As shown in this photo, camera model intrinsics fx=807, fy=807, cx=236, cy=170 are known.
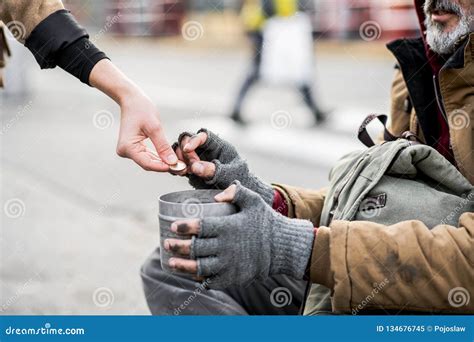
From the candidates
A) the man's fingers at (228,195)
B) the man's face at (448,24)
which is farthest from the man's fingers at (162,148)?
the man's face at (448,24)

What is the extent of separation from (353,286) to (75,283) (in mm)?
2595

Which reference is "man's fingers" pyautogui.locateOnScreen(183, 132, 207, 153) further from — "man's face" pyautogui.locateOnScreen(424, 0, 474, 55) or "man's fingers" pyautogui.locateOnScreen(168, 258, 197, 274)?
"man's face" pyautogui.locateOnScreen(424, 0, 474, 55)

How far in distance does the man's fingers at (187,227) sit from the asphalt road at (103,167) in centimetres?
204

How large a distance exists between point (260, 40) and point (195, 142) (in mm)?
7832

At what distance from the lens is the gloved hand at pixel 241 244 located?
179cm

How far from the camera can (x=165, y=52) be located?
23.4 metres

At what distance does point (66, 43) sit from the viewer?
2303mm

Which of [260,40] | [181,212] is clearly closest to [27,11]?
[181,212]

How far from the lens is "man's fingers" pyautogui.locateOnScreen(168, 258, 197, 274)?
1801 millimetres

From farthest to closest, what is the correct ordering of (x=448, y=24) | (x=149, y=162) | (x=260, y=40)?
(x=260, y=40) < (x=448, y=24) < (x=149, y=162)

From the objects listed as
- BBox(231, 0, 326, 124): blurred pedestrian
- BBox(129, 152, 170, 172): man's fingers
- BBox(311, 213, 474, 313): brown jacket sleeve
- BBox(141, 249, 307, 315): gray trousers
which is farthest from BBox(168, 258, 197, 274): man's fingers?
BBox(231, 0, 326, 124): blurred pedestrian

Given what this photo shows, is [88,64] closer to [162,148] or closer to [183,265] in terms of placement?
[162,148]

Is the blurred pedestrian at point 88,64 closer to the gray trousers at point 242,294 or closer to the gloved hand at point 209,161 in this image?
the gloved hand at point 209,161

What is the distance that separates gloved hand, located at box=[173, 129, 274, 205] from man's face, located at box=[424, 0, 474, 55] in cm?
70
